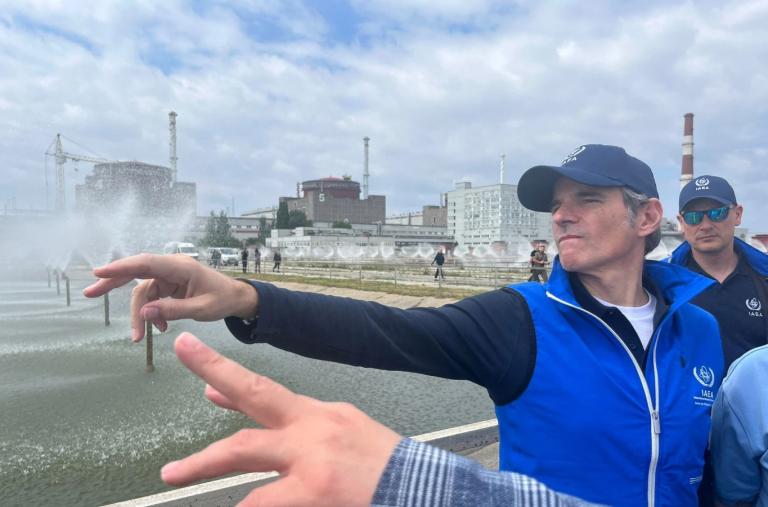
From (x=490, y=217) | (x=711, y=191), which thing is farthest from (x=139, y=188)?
(x=711, y=191)

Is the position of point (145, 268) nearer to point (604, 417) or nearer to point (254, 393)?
point (254, 393)

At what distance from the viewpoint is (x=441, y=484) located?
2.40 ft

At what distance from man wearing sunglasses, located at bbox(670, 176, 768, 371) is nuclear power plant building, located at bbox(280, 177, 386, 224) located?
13327cm

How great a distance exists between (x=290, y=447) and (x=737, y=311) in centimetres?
350

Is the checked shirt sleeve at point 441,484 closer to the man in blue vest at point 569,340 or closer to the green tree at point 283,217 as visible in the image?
the man in blue vest at point 569,340

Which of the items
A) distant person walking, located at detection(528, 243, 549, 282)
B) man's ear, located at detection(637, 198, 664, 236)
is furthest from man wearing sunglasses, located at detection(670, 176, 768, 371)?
distant person walking, located at detection(528, 243, 549, 282)

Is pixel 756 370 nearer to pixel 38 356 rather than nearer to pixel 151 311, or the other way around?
pixel 151 311

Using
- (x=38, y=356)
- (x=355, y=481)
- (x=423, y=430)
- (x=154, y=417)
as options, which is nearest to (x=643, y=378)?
(x=355, y=481)

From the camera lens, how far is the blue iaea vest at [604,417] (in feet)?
5.29

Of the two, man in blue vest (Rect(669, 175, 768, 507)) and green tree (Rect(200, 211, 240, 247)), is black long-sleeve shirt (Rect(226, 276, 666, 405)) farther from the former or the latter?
green tree (Rect(200, 211, 240, 247))

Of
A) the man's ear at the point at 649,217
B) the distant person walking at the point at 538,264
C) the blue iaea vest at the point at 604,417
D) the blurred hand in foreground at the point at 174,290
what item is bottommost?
the distant person walking at the point at 538,264

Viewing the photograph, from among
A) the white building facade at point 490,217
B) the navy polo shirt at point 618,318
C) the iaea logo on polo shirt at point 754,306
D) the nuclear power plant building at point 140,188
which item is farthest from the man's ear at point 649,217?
the white building facade at point 490,217

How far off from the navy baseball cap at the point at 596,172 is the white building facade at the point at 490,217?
11121 cm

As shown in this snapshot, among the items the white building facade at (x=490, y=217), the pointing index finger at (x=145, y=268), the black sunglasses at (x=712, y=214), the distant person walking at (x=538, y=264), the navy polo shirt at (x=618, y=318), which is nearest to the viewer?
the pointing index finger at (x=145, y=268)
